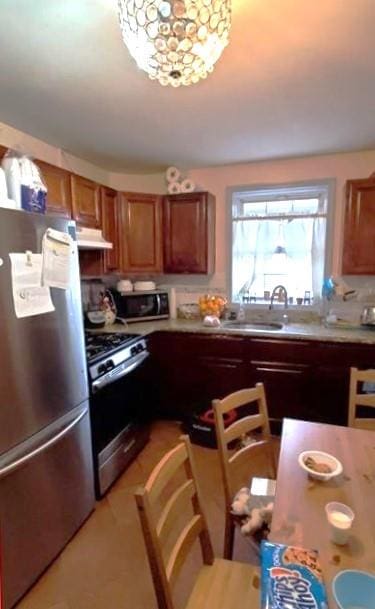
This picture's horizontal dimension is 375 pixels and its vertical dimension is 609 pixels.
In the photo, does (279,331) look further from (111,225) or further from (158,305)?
(111,225)

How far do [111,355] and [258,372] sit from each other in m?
1.25

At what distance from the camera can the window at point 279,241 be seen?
3.15 m

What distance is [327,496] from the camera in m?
1.07

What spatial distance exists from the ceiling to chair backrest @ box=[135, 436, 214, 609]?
1.58 metres

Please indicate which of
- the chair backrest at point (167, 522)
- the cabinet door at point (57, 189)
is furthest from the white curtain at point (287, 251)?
the chair backrest at point (167, 522)

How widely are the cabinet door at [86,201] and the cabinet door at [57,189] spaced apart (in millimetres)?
53

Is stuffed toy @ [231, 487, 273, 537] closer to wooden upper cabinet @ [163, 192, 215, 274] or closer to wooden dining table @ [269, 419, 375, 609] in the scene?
wooden dining table @ [269, 419, 375, 609]

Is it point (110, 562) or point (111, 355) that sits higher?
point (111, 355)

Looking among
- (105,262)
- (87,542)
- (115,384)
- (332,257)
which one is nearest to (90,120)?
(105,262)

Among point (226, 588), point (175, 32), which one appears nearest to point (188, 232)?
point (175, 32)

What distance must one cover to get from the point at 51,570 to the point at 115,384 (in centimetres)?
99

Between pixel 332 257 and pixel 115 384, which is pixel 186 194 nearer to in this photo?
pixel 332 257

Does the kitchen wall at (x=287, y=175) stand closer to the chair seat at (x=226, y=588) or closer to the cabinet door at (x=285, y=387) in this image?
the cabinet door at (x=285, y=387)

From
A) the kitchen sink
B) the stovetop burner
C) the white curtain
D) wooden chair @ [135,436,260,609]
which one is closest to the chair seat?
wooden chair @ [135,436,260,609]
